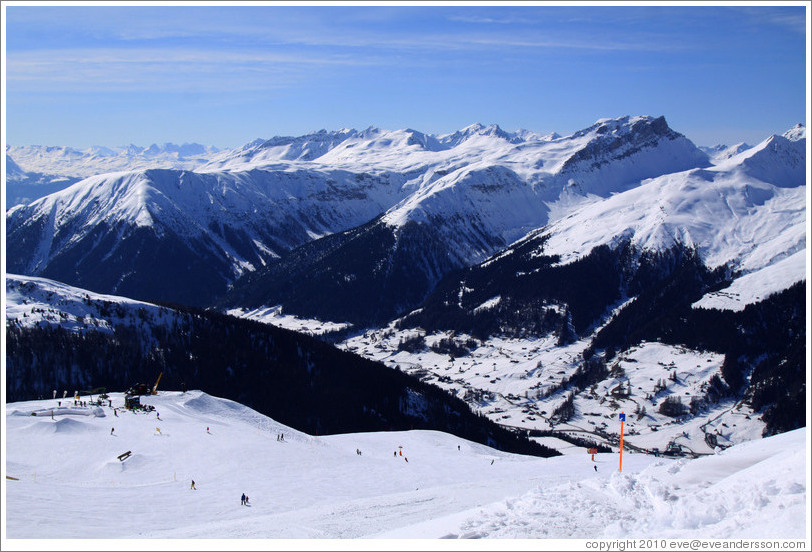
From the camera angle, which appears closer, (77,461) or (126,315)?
(77,461)

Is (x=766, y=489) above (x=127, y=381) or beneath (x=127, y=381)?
beneath

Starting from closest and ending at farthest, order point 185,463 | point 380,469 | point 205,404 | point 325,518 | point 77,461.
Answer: point 325,518 < point 77,461 < point 185,463 < point 380,469 < point 205,404

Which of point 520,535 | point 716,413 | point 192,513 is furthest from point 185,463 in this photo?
point 716,413

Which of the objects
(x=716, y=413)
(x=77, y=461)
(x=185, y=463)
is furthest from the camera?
(x=716, y=413)

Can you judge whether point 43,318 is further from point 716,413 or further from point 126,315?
point 716,413

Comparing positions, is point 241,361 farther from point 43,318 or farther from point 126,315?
point 43,318

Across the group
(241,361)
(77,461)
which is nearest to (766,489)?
(77,461)

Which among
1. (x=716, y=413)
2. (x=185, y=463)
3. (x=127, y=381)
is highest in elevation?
(x=127, y=381)
